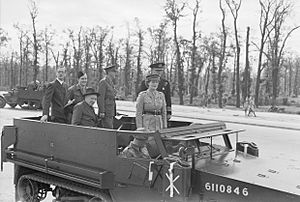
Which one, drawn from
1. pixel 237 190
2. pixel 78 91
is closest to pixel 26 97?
pixel 78 91

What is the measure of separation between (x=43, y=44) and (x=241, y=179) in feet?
156

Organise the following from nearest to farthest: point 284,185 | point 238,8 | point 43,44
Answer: point 284,185 < point 238,8 < point 43,44

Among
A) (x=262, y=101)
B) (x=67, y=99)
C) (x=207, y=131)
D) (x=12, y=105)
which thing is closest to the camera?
(x=207, y=131)

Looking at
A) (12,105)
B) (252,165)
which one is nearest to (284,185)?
(252,165)

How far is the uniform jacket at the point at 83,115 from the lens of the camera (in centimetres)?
496

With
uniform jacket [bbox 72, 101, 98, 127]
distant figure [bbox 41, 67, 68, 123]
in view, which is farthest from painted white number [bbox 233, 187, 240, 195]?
distant figure [bbox 41, 67, 68, 123]

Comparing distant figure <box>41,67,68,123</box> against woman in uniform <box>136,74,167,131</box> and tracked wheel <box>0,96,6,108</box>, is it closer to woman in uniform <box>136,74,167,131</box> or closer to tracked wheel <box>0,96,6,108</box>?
woman in uniform <box>136,74,167,131</box>

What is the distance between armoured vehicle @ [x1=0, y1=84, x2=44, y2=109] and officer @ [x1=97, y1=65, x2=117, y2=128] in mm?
15927

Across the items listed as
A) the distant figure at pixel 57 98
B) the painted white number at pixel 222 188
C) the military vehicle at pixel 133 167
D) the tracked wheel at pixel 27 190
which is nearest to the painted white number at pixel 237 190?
the military vehicle at pixel 133 167

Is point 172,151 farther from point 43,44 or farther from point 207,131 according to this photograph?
point 43,44

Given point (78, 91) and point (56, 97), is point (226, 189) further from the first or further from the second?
point (78, 91)

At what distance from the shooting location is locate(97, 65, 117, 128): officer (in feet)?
21.3

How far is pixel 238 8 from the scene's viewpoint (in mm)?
34219

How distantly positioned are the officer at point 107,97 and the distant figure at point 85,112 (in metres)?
1.25
